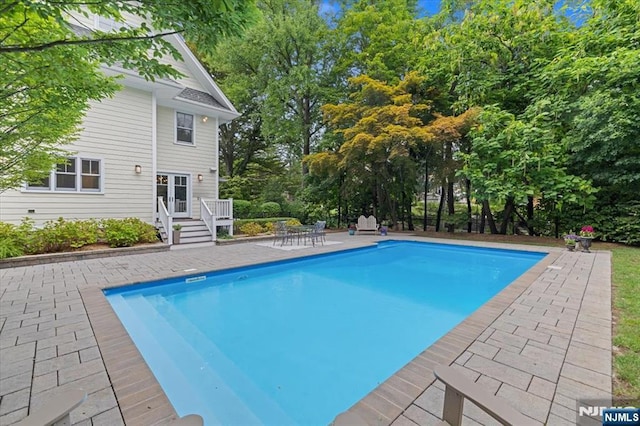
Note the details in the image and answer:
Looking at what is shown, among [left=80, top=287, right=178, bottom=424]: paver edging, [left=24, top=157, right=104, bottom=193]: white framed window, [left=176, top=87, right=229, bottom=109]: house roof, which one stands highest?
[left=176, top=87, right=229, bottom=109]: house roof

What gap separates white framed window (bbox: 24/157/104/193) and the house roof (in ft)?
13.5

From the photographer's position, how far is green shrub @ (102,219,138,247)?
8703 mm

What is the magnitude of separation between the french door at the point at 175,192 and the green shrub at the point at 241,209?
7.61 ft

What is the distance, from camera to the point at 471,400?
1.42 m

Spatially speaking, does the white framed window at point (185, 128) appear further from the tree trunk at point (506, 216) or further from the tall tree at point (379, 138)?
the tree trunk at point (506, 216)

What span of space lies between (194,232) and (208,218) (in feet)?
2.62

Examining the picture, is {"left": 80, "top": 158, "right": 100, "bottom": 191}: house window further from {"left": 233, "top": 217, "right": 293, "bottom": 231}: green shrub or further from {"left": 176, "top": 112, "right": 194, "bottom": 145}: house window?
{"left": 233, "top": 217, "right": 293, "bottom": 231}: green shrub

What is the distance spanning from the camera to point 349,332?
14.6 feet

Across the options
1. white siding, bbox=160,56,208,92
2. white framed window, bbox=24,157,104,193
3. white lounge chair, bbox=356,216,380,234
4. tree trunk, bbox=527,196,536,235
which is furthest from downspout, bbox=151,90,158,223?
tree trunk, bbox=527,196,536,235

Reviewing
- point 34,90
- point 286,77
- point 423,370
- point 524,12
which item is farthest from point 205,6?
point 286,77

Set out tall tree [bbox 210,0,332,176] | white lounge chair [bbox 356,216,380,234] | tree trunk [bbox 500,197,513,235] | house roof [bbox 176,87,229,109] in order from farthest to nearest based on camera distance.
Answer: tall tree [bbox 210,0,332,176]
white lounge chair [bbox 356,216,380,234]
tree trunk [bbox 500,197,513,235]
house roof [bbox 176,87,229,109]

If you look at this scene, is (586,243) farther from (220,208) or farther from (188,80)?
(188,80)

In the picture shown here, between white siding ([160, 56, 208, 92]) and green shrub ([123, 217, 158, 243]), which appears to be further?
white siding ([160, 56, 208, 92])

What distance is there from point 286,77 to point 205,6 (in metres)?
15.5
